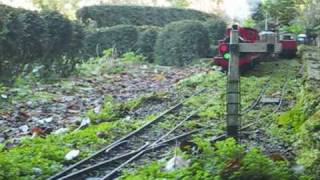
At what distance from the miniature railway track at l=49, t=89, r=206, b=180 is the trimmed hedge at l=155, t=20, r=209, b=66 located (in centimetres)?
1156

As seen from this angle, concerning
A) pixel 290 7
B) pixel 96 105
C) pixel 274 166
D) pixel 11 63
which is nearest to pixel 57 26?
pixel 11 63

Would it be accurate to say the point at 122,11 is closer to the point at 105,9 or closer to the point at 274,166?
the point at 105,9

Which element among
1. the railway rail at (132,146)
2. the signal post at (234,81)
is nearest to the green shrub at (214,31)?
the railway rail at (132,146)

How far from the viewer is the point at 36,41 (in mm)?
14148

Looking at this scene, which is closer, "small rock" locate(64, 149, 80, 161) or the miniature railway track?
the miniature railway track

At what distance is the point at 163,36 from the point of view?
22.0 m

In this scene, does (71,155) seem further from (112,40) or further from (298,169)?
(112,40)

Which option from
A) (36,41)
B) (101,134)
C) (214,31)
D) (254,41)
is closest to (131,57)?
(214,31)

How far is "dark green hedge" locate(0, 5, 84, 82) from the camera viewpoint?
42.1ft

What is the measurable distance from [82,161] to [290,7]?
22.1 meters

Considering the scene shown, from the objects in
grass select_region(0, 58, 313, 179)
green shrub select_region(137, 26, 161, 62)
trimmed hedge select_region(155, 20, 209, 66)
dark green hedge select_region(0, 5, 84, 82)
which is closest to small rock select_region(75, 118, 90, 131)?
grass select_region(0, 58, 313, 179)

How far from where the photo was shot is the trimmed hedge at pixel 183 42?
832 inches

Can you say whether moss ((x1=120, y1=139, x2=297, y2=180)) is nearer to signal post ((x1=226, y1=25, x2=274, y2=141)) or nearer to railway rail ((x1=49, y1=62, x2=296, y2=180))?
railway rail ((x1=49, y1=62, x2=296, y2=180))

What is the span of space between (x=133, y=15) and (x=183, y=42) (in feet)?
23.8
